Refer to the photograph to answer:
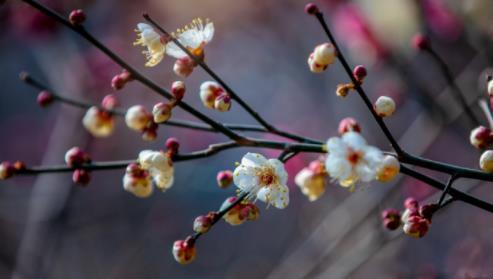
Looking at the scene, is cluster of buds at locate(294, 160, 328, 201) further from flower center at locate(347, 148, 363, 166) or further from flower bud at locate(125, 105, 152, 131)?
flower bud at locate(125, 105, 152, 131)

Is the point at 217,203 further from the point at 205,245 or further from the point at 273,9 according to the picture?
the point at 273,9

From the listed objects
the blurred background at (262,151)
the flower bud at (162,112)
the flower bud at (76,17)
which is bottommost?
the blurred background at (262,151)

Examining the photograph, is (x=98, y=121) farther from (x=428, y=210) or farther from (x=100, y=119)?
(x=428, y=210)

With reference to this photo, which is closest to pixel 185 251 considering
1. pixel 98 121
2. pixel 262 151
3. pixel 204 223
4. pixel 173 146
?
pixel 204 223

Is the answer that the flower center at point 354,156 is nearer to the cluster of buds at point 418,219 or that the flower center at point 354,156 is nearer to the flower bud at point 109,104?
the cluster of buds at point 418,219

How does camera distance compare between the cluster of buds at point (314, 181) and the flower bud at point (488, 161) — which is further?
the cluster of buds at point (314, 181)

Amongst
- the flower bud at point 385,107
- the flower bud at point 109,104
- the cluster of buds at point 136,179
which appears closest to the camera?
the flower bud at point 385,107

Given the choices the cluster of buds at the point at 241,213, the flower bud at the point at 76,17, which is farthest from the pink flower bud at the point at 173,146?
the flower bud at the point at 76,17
